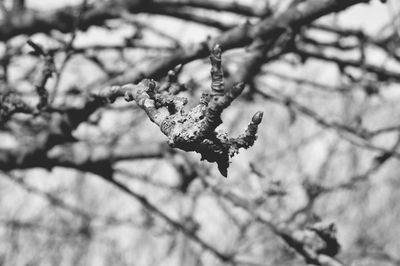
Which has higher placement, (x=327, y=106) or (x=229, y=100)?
(x=327, y=106)

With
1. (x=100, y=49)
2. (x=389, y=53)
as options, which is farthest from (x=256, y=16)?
(x=100, y=49)

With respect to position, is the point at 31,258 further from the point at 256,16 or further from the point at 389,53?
the point at 389,53

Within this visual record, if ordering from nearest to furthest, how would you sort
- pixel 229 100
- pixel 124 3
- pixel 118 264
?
1. pixel 229 100
2. pixel 124 3
3. pixel 118 264

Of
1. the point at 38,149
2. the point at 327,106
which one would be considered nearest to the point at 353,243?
the point at 327,106

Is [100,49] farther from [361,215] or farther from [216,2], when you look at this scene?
[361,215]

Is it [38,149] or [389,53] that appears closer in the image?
[38,149]

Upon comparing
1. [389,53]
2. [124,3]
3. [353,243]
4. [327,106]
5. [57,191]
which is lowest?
[124,3]

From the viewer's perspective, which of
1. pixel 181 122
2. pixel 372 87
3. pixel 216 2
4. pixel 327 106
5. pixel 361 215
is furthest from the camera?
pixel 361 215
